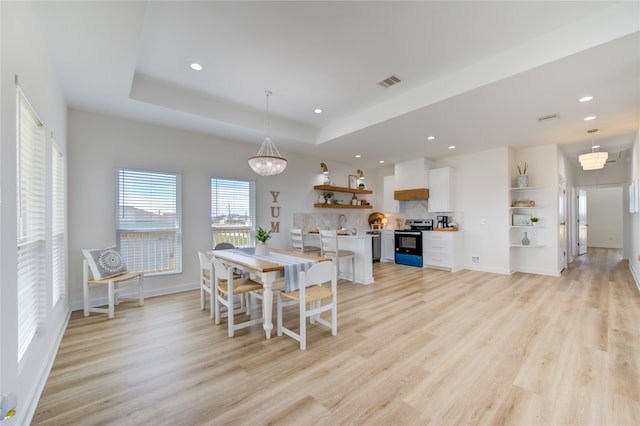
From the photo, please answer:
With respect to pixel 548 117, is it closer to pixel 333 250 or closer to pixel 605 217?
pixel 333 250

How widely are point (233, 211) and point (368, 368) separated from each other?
3.65m

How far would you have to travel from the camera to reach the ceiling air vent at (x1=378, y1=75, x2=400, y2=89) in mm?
3207

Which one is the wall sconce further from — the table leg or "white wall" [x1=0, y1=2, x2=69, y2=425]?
"white wall" [x1=0, y1=2, x2=69, y2=425]

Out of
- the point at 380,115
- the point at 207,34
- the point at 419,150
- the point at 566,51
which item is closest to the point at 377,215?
the point at 419,150

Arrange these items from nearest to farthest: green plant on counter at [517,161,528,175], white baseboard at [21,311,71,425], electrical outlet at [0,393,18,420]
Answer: electrical outlet at [0,393,18,420] < white baseboard at [21,311,71,425] < green plant on counter at [517,161,528,175]

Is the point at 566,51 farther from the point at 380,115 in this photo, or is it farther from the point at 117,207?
the point at 117,207

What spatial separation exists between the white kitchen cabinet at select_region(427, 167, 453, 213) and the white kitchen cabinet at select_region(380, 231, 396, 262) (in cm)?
115

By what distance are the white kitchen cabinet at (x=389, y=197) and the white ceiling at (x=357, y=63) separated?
2669 millimetres

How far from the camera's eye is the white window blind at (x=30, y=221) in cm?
170

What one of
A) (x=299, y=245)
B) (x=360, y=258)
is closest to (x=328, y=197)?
(x=299, y=245)

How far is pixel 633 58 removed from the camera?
95.1 inches

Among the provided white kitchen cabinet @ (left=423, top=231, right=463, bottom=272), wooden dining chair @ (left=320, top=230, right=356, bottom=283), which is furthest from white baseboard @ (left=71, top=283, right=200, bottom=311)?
white kitchen cabinet @ (left=423, top=231, right=463, bottom=272)

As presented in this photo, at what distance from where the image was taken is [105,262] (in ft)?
11.2

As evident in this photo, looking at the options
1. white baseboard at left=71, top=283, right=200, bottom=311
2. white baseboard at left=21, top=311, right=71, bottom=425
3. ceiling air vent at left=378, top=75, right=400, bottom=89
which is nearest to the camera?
white baseboard at left=21, top=311, right=71, bottom=425
